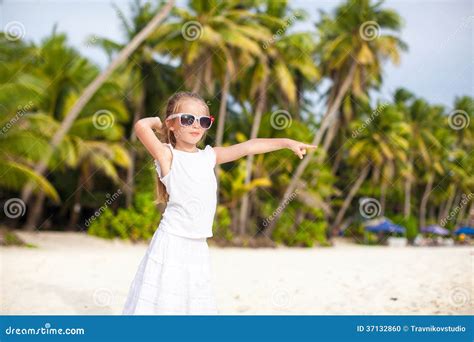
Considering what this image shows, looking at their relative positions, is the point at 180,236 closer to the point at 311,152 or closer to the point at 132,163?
the point at 132,163

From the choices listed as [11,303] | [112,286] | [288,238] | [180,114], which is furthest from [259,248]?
[180,114]

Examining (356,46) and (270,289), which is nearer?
(270,289)

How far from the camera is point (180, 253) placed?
8.52 ft

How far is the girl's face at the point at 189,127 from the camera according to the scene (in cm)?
Result: 269

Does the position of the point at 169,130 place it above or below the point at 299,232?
above

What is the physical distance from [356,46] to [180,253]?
2113cm

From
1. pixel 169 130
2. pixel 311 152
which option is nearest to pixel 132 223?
pixel 311 152

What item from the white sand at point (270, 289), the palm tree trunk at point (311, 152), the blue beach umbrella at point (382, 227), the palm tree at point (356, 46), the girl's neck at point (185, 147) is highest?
the palm tree at point (356, 46)

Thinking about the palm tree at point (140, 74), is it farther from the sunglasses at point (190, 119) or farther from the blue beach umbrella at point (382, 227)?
the sunglasses at point (190, 119)

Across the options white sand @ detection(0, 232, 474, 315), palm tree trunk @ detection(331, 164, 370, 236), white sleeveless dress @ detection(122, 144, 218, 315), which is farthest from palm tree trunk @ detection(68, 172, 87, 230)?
white sleeveless dress @ detection(122, 144, 218, 315)

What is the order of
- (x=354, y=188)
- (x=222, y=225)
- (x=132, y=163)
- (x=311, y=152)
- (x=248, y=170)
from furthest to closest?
(x=354, y=188) < (x=311, y=152) < (x=132, y=163) < (x=248, y=170) < (x=222, y=225)

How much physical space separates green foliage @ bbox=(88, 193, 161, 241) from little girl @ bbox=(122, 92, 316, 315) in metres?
14.6

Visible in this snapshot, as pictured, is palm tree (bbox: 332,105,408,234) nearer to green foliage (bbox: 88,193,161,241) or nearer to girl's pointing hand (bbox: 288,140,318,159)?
green foliage (bbox: 88,193,161,241)

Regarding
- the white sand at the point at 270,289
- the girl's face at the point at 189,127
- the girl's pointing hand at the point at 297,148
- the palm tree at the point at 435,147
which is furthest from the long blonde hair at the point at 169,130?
the palm tree at the point at 435,147
